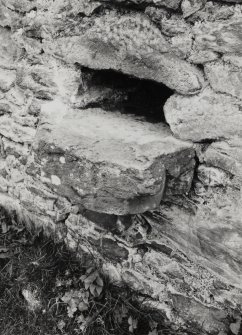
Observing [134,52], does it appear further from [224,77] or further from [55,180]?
[55,180]

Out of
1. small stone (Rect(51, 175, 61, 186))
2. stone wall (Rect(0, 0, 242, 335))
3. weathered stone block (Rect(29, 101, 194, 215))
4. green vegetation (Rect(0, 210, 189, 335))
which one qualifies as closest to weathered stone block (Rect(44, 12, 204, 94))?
stone wall (Rect(0, 0, 242, 335))

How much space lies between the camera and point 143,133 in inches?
79.4

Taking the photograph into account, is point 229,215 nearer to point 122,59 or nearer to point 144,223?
point 144,223

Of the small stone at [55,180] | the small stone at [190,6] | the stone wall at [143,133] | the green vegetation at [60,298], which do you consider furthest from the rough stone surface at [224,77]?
the green vegetation at [60,298]

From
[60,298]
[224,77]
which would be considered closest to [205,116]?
[224,77]

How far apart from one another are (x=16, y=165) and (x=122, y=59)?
1.16m

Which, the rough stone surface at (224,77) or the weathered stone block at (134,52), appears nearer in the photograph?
the rough stone surface at (224,77)

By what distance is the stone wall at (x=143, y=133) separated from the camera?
175 centimetres

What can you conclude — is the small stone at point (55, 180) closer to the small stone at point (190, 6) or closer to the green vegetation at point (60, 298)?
the green vegetation at point (60, 298)

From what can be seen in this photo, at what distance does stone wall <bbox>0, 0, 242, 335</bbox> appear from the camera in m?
1.75

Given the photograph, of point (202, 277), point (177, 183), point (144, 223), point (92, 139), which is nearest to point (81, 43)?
point (92, 139)

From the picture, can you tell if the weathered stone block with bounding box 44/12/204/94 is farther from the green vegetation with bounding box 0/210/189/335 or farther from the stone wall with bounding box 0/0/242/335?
the green vegetation with bounding box 0/210/189/335

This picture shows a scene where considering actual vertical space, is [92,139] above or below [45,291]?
above

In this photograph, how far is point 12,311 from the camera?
7.93 ft
